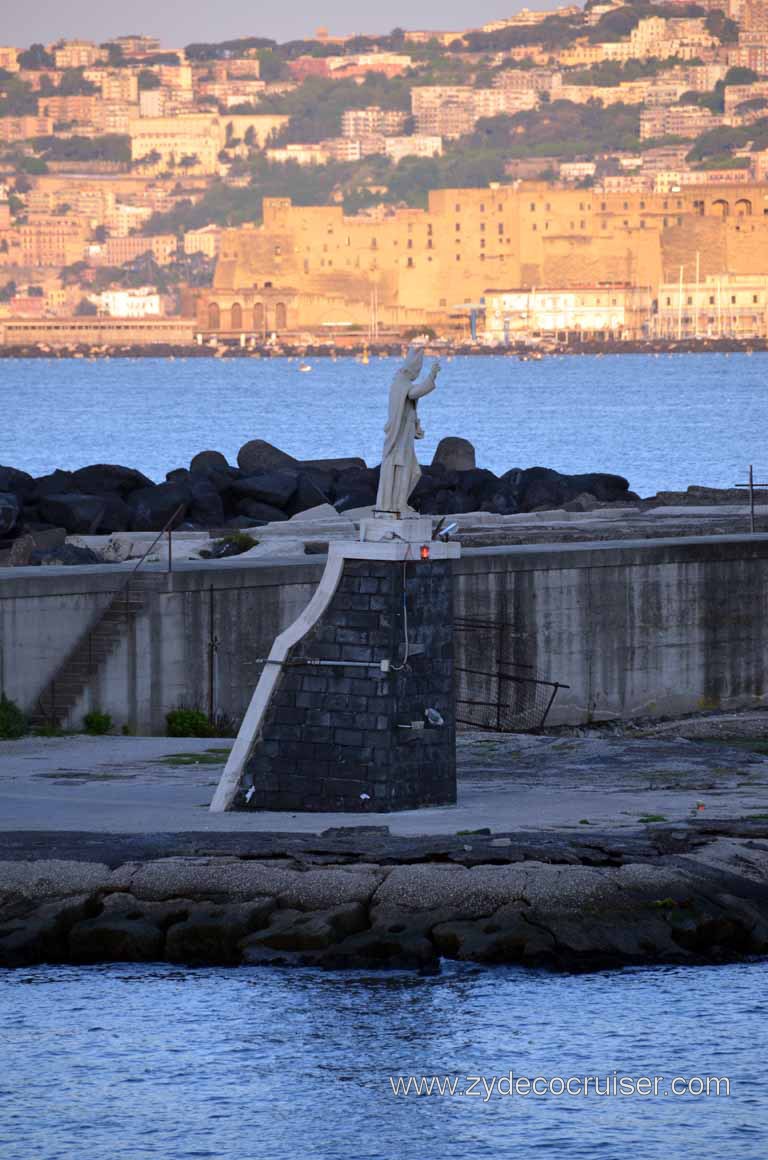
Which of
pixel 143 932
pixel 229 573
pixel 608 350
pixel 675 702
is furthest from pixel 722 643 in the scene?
pixel 608 350

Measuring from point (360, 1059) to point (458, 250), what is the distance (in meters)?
188

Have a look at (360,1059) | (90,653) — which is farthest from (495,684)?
(360,1059)

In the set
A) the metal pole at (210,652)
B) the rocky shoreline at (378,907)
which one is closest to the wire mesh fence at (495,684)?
the metal pole at (210,652)

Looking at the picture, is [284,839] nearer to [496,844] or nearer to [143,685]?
[496,844]

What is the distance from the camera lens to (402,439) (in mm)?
14516

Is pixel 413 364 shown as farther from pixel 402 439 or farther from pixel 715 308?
pixel 715 308

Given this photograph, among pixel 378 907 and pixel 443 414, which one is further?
pixel 443 414

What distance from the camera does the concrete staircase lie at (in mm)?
18125

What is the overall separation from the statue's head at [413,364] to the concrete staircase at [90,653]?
175 inches

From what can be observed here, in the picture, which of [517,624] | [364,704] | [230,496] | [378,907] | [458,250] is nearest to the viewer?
[378,907]

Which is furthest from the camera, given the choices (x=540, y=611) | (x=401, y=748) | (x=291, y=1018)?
(x=540, y=611)

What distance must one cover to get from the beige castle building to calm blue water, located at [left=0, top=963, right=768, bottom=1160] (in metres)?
180

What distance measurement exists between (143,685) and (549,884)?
20.9 feet

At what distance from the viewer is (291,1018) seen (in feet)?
39.4
